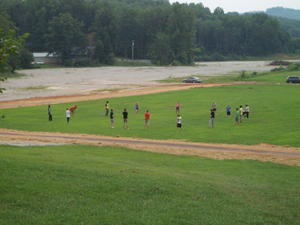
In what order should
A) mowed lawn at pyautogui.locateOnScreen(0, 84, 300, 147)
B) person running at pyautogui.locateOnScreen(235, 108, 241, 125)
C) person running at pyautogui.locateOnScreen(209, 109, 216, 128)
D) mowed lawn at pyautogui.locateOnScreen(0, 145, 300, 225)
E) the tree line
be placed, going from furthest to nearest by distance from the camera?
the tree line → person running at pyautogui.locateOnScreen(235, 108, 241, 125) → person running at pyautogui.locateOnScreen(209, 109, 216, 128) → mowed lawn at pyautogui.locateOnScreen(0, 84, 300, 147) → mowed lawn at pyautogui.locateOnScreen(0, 145, 300, 225)

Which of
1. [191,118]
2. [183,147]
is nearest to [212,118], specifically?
[191,118]

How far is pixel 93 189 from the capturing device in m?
14.9

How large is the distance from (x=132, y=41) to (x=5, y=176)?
159109mm

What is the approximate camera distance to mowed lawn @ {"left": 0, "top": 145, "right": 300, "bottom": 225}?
12.4 m

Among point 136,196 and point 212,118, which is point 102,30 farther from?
point 136,196

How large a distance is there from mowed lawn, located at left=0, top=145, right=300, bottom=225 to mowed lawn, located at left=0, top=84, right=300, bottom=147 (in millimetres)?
13478

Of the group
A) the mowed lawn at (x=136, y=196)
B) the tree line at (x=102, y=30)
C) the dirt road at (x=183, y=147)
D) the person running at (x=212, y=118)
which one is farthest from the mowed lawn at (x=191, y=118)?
the tree line at (x=102, y=30)

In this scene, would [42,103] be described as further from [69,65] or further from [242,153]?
[69,65]

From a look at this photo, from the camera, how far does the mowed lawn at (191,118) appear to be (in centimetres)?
3534

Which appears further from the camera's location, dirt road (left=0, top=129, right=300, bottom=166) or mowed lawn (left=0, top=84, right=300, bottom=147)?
mowed lawn (left=0, top=84, right=300, bottom=147)

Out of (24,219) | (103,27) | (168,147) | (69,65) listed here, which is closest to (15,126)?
(168,147)

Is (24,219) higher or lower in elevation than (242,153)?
higher

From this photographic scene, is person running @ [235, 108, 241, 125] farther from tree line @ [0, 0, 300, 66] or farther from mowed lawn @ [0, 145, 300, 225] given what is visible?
tree line @ [0, 0, 300, 66]

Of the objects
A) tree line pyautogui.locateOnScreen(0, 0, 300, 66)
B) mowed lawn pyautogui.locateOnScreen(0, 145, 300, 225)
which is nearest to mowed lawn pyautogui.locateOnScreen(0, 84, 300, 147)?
mowed lawn pyautogui.locateOnScreen(0, 145, 300, 225)
